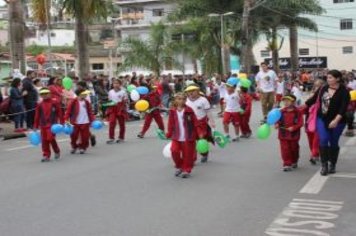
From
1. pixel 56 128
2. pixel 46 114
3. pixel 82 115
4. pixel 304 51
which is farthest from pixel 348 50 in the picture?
pixel 56 128

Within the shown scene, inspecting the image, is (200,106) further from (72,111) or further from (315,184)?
(315,184)

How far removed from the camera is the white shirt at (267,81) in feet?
60.2

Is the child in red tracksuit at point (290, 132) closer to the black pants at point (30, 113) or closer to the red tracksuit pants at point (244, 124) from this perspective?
the red tracksuit pants at point (244, 124)

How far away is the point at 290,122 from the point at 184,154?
187 centimetres

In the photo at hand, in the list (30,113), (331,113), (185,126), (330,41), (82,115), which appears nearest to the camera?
(331,113)

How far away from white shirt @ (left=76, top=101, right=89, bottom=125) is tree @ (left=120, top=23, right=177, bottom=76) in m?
31.5

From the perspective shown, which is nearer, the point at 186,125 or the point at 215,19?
the point at 186,125

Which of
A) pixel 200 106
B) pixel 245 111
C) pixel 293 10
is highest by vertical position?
pixel 293 10

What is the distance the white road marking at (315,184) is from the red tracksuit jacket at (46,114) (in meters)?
5.08

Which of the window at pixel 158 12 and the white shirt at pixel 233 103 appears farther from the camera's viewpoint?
the window at pixel 158 12

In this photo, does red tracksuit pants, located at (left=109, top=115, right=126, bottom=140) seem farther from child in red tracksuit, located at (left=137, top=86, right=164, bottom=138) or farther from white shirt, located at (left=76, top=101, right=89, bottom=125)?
white shirt, located at (left=76, top=101, right=89, bottom=125)

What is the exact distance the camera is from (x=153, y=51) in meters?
45.0

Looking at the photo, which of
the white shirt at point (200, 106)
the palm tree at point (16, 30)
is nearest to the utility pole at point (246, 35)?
the palm tree at point (16, 30)

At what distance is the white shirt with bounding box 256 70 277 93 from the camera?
60.2 feet
